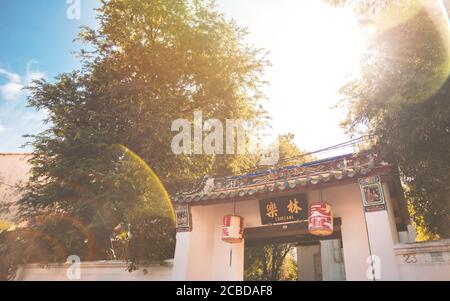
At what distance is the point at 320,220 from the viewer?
6.26 meters

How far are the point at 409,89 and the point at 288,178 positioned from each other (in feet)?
10.8

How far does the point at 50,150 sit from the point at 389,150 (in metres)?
10.3

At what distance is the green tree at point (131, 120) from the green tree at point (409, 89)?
6146mm

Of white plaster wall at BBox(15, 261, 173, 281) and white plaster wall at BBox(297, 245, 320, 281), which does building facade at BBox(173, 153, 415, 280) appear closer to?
white plaster wall at BBox(15, 261, 173, 281)

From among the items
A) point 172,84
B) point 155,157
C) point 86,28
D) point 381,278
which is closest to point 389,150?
point 381,278

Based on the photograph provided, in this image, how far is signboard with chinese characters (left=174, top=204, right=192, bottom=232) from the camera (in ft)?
26.2

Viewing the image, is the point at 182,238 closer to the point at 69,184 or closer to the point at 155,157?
the point at 155,157

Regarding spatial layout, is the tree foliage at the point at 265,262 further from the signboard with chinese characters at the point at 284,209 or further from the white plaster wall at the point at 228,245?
the signboard with chinese characters at the point at 284,209

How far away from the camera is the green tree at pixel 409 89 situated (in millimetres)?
5754

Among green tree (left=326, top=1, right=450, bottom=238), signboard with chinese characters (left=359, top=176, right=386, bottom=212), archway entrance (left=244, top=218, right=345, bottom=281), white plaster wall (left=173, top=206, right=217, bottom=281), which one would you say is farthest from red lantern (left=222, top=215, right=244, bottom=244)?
archway entrance (left=244, top=218, right=345, bottom=281)

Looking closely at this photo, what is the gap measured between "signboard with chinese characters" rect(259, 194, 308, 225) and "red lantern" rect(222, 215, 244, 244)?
0.62 m

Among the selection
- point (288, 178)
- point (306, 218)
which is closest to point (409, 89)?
point (288, 178)

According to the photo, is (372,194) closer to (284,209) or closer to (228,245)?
(284,209)

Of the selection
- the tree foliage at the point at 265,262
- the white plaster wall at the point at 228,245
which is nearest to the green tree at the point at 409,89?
the white plaster wall at the point at 228,245
